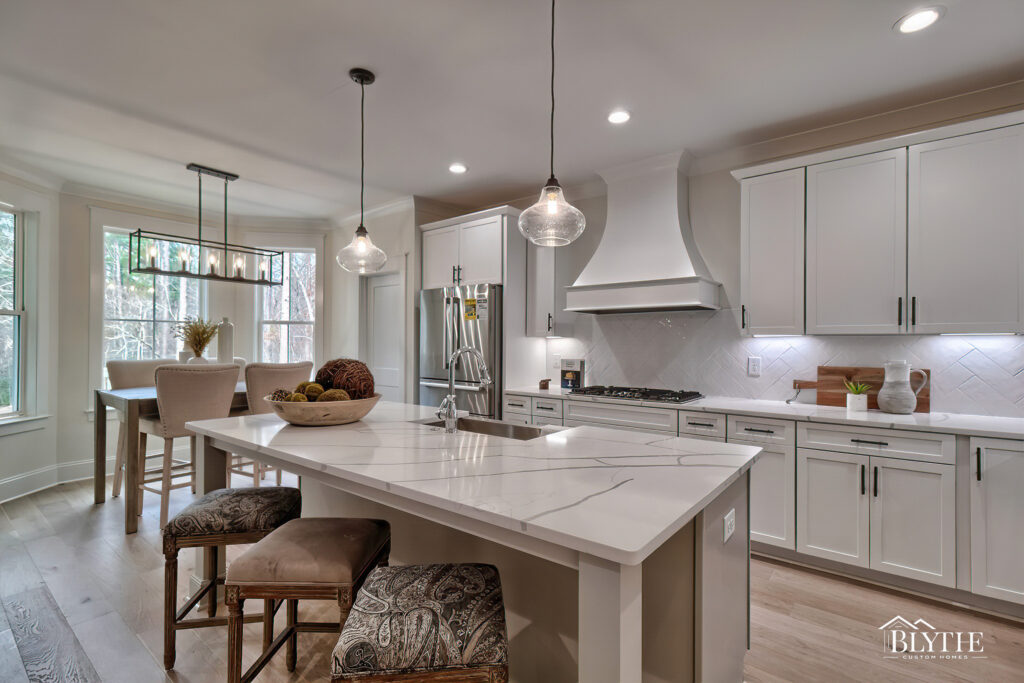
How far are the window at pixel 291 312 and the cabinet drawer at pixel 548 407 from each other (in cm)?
292

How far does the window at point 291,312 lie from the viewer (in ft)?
17.5

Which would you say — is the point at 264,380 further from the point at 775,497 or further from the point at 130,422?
the point at 775,497

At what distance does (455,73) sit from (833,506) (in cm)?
295

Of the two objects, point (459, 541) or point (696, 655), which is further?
point (459, 541)

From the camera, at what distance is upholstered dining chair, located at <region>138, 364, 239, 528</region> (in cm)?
315

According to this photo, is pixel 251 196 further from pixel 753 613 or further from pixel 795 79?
pixel 753 613

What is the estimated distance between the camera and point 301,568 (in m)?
1.39

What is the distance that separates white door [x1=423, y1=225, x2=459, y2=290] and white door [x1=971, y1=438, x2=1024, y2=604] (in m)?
3.54

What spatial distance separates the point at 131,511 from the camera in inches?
122

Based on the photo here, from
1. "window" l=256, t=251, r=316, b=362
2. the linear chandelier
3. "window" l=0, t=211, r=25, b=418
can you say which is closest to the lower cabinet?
the linear chandelier

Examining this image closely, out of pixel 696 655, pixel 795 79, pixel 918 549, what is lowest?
pixel 918 549

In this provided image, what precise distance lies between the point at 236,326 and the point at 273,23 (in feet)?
12.5

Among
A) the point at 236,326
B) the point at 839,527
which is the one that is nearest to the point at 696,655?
the point at 839,527

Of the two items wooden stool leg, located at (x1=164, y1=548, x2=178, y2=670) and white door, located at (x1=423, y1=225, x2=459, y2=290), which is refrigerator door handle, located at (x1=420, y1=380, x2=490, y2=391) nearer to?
white door, located at (x1=423, y1=225, x2=459, y2=290)
